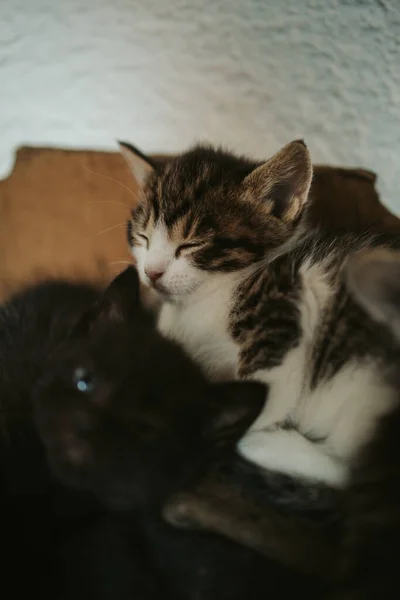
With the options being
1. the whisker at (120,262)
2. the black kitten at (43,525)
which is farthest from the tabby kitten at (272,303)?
the black kitten at (43,525)

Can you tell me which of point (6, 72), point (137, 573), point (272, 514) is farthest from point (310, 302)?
point (6, 72)

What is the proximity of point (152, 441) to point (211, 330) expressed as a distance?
0.29m

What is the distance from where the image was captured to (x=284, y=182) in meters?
0.97

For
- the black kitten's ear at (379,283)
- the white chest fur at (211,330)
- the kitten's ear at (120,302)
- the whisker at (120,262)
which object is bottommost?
the whisker at (120,262)

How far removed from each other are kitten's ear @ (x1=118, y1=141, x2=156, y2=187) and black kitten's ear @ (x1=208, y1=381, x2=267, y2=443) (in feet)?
1.62

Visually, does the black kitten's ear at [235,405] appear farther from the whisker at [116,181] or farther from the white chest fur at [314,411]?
the whisker at [116,181]

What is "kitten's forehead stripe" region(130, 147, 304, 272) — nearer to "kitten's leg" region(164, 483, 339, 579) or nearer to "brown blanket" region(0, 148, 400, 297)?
"brown blanket" region(0, 148, 400, 297)

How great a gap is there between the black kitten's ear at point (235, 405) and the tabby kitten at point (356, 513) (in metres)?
0.12

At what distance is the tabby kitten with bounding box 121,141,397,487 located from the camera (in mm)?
898

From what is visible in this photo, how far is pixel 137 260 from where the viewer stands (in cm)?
111

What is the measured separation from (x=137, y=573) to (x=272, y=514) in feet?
0.68

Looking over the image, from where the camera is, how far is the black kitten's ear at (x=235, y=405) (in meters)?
0.78

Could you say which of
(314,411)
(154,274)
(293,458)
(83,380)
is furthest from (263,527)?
(154,274)

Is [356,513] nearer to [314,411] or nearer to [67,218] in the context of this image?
[314,411]
